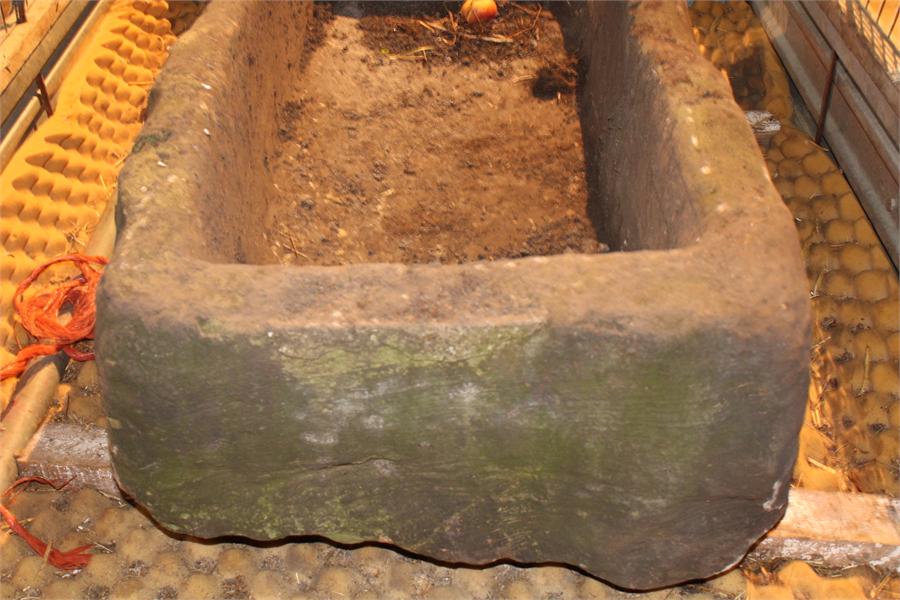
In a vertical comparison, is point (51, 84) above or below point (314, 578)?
above

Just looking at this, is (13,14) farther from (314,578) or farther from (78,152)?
(314,578)

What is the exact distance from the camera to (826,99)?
10.3ft

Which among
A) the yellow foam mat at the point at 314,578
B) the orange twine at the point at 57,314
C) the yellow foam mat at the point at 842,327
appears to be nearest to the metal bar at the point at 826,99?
the yellow foam mat at the point at 842,327

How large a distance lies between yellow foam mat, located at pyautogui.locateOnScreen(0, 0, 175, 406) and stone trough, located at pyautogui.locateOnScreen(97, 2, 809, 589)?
1034 mm

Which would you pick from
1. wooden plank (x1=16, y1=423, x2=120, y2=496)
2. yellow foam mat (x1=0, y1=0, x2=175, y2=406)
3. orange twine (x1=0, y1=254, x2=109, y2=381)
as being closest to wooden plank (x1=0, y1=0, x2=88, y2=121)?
yellow foam mat (x1=0, y1=0, x2=175, y2=406)

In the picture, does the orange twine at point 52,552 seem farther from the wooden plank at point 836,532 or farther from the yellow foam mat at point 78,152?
the wooden plank at point 836,532

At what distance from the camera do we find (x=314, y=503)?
1.86m

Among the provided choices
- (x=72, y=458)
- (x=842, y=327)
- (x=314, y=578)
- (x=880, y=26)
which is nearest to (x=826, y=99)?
(x=880, y=26)

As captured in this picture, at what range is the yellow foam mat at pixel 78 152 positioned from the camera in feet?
9.22

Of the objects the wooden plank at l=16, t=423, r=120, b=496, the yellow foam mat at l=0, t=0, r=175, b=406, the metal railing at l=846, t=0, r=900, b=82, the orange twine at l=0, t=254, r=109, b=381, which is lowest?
the wooden plank at l=16, t=423, r=120, b=496

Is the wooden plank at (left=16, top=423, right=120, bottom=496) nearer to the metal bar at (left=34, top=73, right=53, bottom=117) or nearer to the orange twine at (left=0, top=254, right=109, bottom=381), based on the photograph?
the orange twine at (left=0, top=254, right=109, bottom=381)

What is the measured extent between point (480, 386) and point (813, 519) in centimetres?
105

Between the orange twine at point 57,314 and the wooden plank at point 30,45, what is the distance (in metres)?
0.47

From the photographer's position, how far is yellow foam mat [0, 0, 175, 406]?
2.81 m
